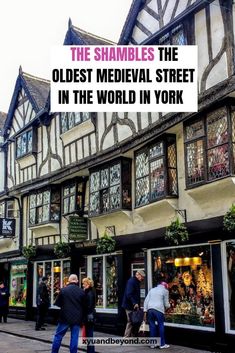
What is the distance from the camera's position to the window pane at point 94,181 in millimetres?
15201

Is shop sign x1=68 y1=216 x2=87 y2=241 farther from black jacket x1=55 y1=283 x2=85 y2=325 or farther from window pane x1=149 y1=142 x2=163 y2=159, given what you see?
black jacket x1=55 y1=283 x2=85 y2=325

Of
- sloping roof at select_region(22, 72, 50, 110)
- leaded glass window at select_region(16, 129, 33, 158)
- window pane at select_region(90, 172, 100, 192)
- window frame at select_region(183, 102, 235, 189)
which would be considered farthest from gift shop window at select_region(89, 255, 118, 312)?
sloping roof at select_region(22, 72, 50, 110)

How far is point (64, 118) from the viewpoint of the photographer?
17.4 m

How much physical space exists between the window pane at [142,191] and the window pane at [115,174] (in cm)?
77

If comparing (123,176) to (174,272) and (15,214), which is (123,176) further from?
(15,214)

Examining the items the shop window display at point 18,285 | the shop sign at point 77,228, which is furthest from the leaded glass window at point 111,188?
the shop window display at point 18,285

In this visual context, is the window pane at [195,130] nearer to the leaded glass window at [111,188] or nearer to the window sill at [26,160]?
the leaded glass window at [111,188]

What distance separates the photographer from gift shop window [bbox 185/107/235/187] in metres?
10.3

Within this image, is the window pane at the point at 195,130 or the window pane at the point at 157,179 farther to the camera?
the window pane at the point at 157,179

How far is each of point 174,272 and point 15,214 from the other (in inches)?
420

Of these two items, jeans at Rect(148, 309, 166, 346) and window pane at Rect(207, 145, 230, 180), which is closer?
window pane at Rect(207, 145, 230, 180)

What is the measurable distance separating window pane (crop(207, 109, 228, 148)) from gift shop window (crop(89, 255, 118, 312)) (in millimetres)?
5629

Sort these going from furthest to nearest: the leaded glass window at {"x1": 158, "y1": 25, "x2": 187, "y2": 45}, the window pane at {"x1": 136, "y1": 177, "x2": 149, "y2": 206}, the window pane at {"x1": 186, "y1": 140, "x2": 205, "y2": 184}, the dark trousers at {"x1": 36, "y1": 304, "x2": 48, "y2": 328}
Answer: the dark trousers at {"x1": 36, "y1": 304, "x2": 48, "y2": 328}, the window pane at {"x1": 136, "y1": 177, "x2": 149, "y2": 206}, the leaded glass window at {"x1": 158, "y1": 25, "x2": 187, "y2": 45}, the window pane at {"x1": 186, "y1": 140, "x2": 205, "y2": 184}

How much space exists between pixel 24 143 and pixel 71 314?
1232 centimetres
